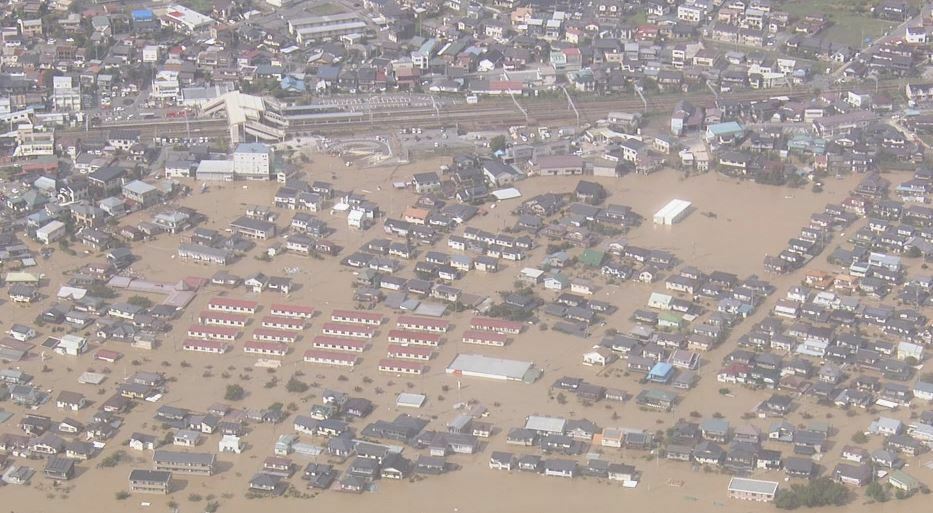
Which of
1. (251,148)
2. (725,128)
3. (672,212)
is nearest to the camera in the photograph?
(672,212)

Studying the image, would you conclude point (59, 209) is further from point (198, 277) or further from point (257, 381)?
point (257, 381)

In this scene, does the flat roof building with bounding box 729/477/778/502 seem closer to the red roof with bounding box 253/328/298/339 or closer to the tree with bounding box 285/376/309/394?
the tree with bounding box 285/376/309/394

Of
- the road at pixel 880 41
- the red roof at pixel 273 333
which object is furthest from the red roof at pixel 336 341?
the road at pixel 880 41

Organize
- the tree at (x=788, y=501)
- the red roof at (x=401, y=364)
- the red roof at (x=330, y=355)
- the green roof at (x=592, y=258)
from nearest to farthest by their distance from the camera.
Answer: the tree at (x=788, y=501), the red roof at (x=401, y=364), the red roof at (x=330, y=355), the green roof at (x=592, y=258)

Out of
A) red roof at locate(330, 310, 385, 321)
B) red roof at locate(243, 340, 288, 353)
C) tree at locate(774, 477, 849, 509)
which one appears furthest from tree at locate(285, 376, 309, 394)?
tree at locate(774, 477, 849, 509)

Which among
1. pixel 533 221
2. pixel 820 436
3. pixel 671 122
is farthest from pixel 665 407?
pixel 671 122

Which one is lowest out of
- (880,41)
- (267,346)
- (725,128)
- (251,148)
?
(880,41)

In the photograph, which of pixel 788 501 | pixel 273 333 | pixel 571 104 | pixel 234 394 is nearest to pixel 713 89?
pixel 571 104

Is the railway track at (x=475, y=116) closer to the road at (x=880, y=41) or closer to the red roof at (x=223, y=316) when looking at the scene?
the road at (x=880, y=41)

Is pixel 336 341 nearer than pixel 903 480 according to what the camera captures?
No

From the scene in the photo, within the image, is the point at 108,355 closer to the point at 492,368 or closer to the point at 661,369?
the point at 492,368

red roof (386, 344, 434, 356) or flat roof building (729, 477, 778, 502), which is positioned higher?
flat roof building (729, 477, 778, 502)
